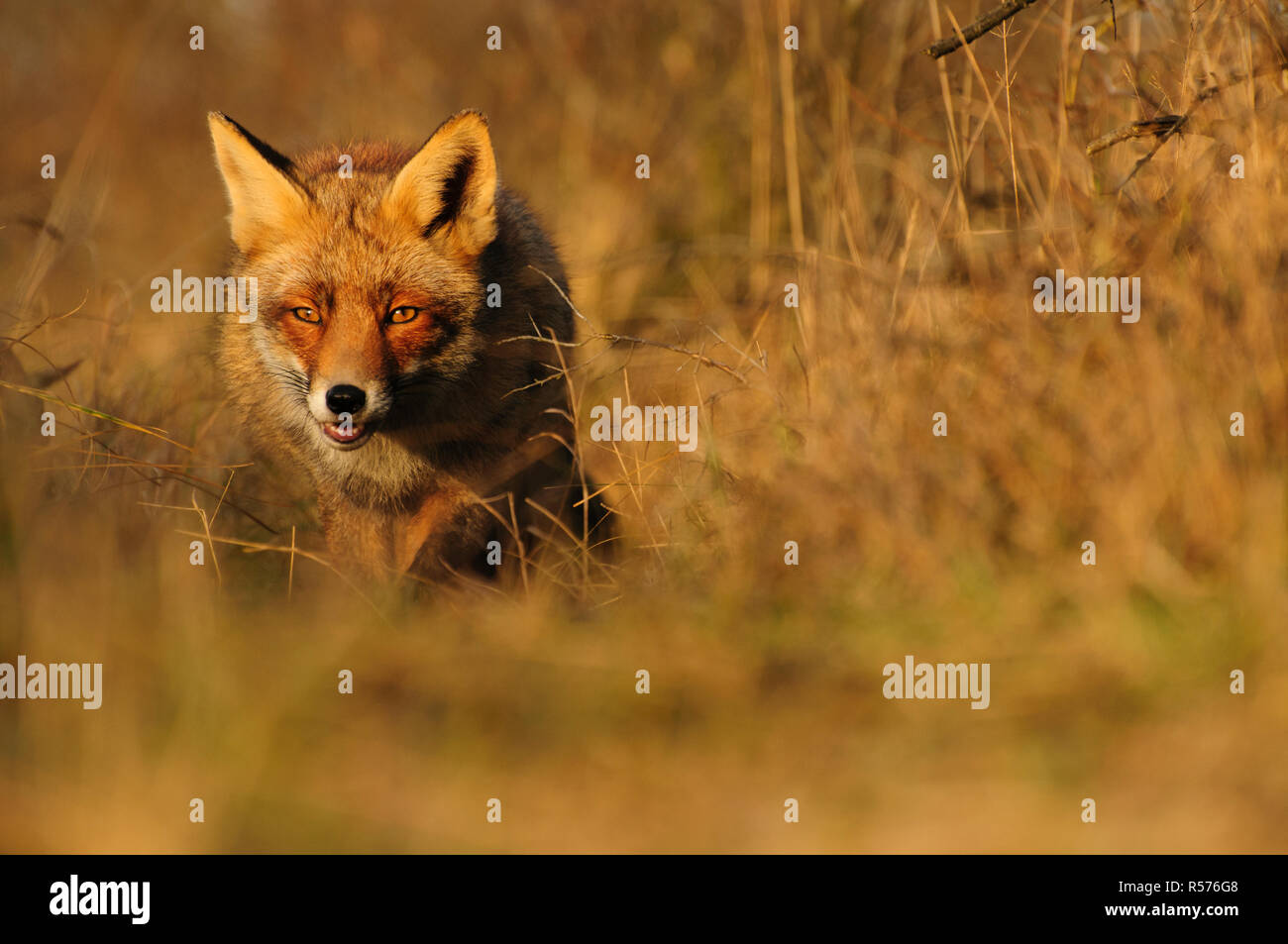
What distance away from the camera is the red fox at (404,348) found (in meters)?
4.30

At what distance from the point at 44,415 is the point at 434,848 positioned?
3.13m

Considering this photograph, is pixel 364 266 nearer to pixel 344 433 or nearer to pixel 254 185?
pixel 254 185

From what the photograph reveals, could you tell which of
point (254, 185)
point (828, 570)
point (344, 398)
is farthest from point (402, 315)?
point (828, 570)

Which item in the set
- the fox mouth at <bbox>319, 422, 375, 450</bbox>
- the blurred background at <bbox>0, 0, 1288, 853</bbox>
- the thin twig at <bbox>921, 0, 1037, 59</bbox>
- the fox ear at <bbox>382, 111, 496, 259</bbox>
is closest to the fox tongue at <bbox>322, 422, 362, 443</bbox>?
the fox mouth at <bbox>319, 422, 375, 450</bbox>

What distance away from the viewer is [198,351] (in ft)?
18.8

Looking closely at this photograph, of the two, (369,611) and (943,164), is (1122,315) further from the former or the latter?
(369,611)

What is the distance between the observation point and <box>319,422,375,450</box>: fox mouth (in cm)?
414

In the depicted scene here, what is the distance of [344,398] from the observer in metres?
4.04

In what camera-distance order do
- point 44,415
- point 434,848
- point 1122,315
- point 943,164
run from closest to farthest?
point 434,848 → point 1122,315 → point 44,415 → point 943,164

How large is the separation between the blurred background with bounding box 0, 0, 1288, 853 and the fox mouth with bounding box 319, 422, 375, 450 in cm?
38

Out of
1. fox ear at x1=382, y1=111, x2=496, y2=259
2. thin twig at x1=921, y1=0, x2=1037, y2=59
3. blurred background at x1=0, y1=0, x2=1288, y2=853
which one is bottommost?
blurred background at x1=0, y1=0, x2=1288, y2=853

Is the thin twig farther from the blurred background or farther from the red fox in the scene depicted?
the red fox

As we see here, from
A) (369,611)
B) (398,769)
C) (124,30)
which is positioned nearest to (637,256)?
(369,611)

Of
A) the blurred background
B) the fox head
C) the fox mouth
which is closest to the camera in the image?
the blurred background
